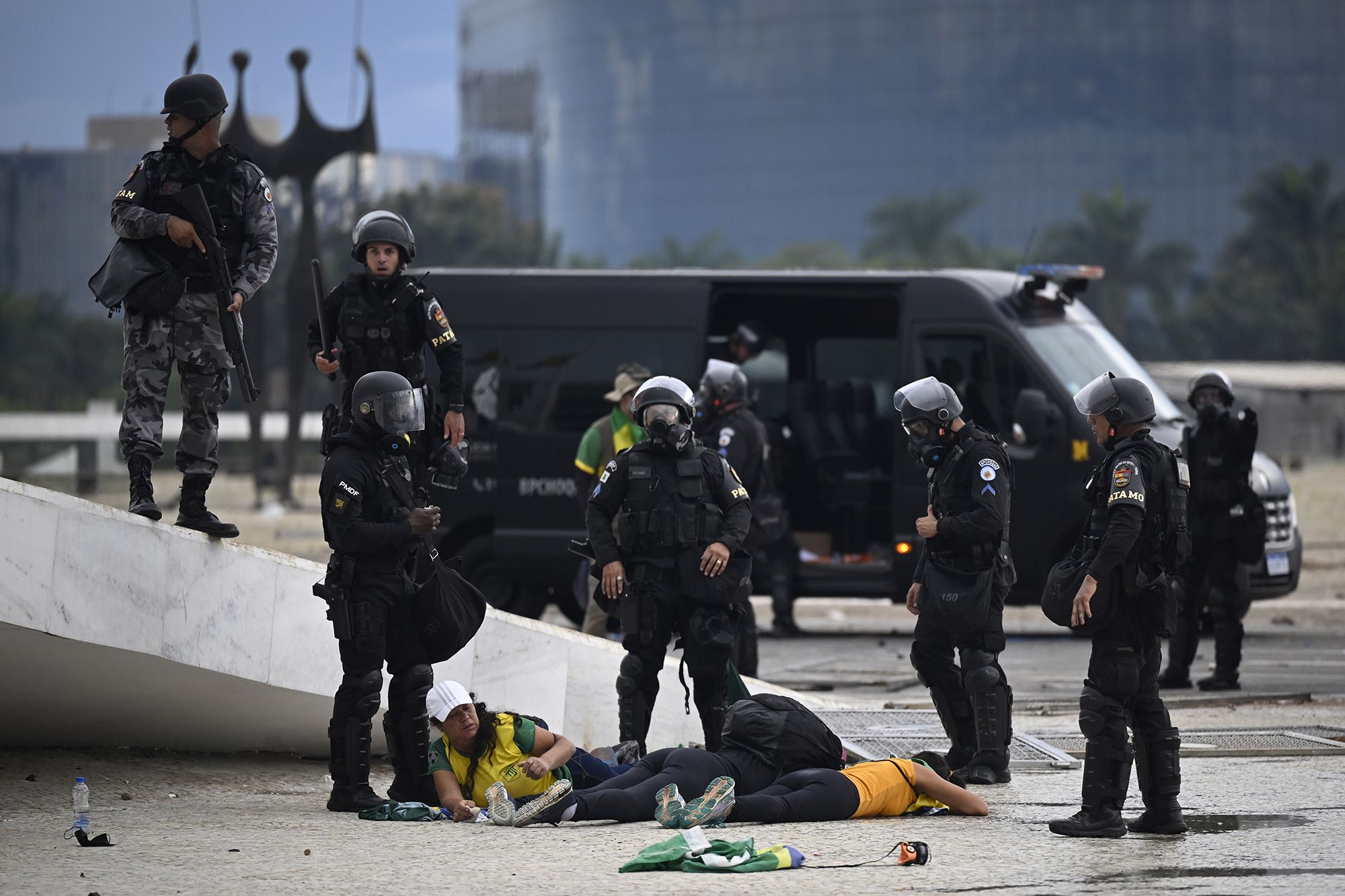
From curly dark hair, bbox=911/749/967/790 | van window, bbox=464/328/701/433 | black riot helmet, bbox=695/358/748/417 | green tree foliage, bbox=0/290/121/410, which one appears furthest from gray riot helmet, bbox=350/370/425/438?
green tree foliage, bbox=0/290/121/410

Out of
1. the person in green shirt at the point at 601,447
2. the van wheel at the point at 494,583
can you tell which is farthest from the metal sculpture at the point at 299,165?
the person in green shirt at the point at 601,447

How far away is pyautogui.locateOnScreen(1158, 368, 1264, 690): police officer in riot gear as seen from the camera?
1037 centimetres

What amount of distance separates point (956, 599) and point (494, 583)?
601 cm

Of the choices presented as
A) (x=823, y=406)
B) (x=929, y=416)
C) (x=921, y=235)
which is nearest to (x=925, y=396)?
(x=929, y=416)

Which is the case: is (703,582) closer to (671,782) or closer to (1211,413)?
(671,782)

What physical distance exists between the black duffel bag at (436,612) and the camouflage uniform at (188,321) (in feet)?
4.04

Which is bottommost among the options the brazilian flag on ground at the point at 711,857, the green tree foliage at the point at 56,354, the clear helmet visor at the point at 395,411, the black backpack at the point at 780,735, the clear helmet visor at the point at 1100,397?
the green tree foliage at the point at 56,354

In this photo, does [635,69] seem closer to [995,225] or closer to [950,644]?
[995,225]

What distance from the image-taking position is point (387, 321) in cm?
777

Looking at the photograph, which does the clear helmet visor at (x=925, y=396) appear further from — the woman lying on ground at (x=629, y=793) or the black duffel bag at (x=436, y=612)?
the black duffel bag at (x=436, y=612)

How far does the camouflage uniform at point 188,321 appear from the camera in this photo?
7480 mm

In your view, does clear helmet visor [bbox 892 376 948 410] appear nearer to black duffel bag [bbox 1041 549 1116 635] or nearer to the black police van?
black duffel bag [bbox 1041 549 1116 635]

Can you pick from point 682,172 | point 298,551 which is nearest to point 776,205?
point 682,172

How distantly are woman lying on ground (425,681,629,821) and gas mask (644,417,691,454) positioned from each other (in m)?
1.34
